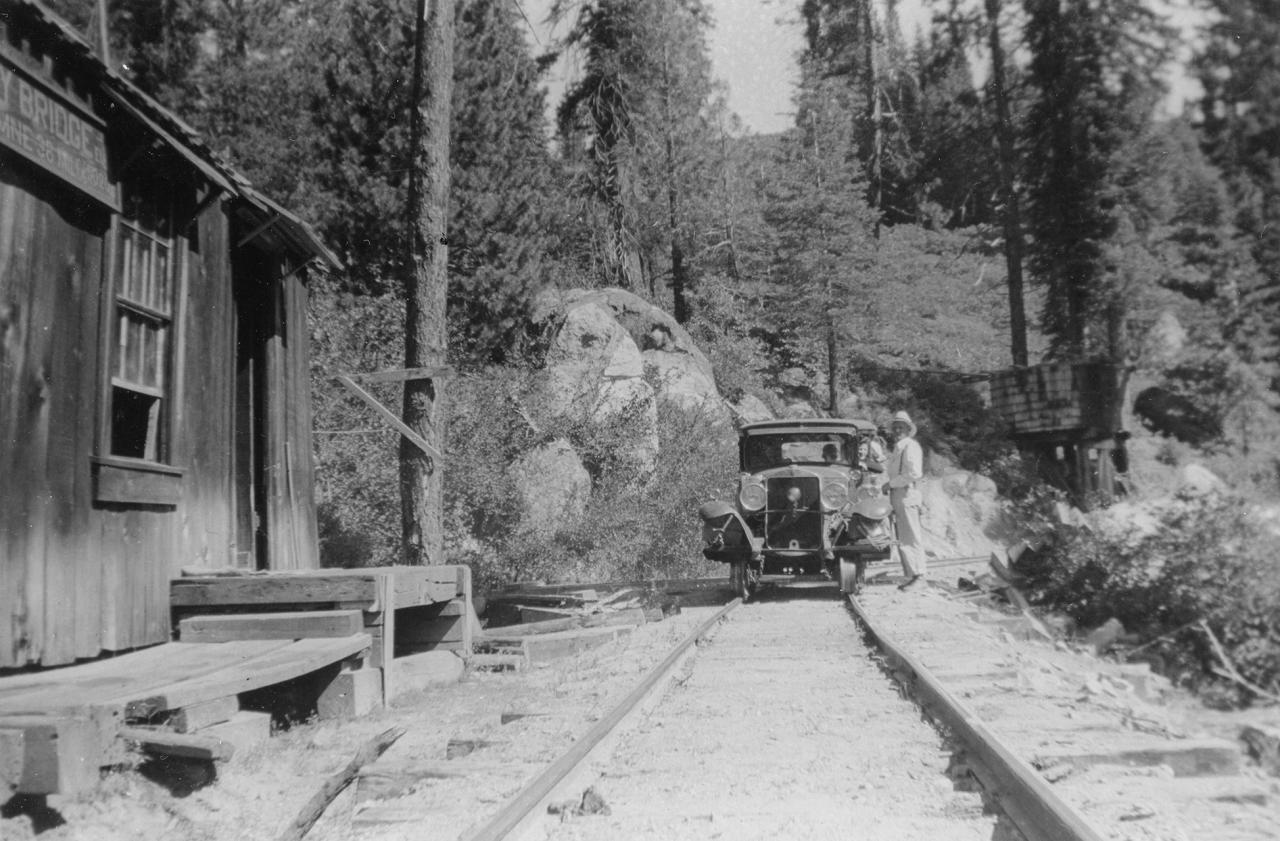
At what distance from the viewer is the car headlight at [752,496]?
1427cm

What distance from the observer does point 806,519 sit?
14.2 metres

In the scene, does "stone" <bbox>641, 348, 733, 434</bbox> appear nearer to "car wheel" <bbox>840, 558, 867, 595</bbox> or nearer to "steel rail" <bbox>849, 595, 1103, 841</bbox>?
"car wheel" <bbox>840, 558, 867, 595</bbox>

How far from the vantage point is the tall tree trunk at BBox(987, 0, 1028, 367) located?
31.9m

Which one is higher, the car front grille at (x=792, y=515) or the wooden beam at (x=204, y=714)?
the car front grille at (x=792, y=515)

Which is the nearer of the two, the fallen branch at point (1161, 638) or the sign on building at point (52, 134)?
the sign on building at point (52, 134)

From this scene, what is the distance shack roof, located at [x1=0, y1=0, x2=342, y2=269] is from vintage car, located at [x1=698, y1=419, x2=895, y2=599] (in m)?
6.53

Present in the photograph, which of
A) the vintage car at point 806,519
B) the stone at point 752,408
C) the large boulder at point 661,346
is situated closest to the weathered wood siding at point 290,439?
the vintage car at point 806,519

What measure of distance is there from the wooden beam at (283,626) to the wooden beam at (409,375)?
349 centimetres

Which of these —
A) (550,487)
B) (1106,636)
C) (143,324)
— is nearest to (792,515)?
(1106,636)

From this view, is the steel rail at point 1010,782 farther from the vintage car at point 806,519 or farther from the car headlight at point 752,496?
the car headlight at point 752,496

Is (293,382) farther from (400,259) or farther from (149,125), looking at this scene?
(400,259)

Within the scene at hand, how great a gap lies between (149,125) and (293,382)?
348 cm

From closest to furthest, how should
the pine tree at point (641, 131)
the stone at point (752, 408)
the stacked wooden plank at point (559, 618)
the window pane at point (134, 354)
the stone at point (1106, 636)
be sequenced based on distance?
1. the window pane at point (134, 354)
2. the stacked wooden plank at point (559, 618)
3. the stone at point (1106, 636)
4. the stone at point (752, 408)
5. the pine tree at point (641, 131)

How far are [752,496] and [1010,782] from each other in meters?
10.1
